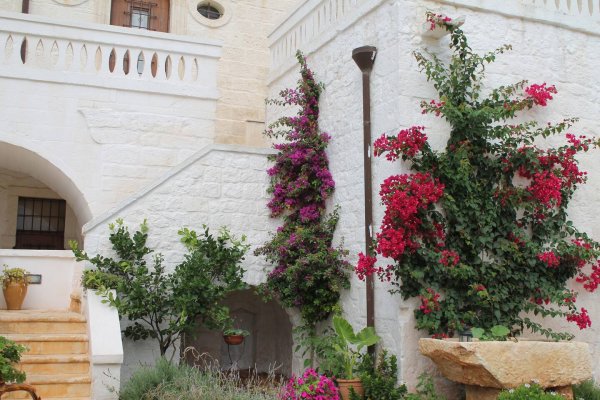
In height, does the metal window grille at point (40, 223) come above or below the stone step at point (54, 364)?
above

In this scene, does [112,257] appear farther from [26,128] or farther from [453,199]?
[453,199]

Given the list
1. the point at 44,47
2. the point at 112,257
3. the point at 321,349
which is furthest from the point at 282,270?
the point at 44,47

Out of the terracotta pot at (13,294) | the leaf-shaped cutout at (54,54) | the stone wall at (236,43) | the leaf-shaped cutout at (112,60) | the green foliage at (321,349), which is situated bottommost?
the green foliage at (321,349)

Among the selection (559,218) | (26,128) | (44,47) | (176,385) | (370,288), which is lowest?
(176,385)

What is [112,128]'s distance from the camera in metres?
9.32

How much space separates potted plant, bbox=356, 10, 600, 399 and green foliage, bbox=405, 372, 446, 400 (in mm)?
472

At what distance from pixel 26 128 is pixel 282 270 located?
4119 mm

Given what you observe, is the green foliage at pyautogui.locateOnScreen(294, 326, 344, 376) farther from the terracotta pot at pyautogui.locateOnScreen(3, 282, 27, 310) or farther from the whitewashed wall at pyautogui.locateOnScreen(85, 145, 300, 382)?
the terracotta pot at pyautogui.locateOnScreen(3, 282, 27, 310)

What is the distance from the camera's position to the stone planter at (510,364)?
5.36m

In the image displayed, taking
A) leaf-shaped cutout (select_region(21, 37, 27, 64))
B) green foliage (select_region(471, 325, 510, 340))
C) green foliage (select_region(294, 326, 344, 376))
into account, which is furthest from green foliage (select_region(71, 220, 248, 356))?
leaf-shaped cutout (select_region(21, 37, 27, 64))

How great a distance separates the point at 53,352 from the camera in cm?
695

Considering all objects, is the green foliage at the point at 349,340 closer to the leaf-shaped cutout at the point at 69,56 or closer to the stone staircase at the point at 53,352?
the stone staircase at the point at 53,352

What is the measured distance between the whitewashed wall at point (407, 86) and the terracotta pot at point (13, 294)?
4264 mm

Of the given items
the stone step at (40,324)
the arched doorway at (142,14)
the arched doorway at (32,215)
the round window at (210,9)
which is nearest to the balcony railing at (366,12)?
the round window at (210,9)
